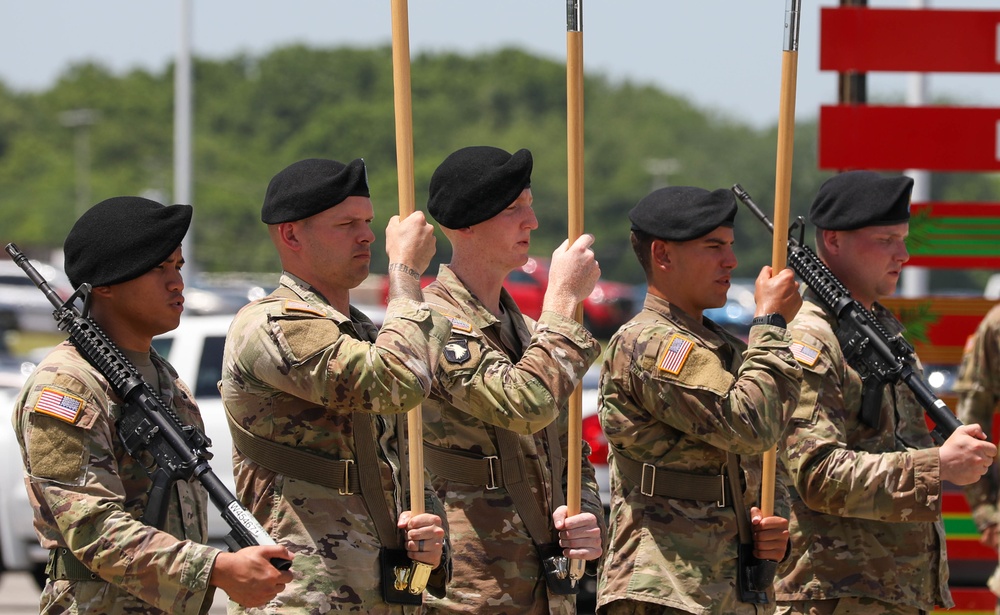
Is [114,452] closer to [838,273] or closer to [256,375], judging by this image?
[256,375]

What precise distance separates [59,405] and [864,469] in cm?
259

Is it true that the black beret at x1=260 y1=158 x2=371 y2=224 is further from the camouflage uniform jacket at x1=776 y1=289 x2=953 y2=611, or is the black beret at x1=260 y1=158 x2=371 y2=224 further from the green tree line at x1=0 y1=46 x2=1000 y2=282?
the green tree line at x1=0 y1=46 x2=1000 y2=282

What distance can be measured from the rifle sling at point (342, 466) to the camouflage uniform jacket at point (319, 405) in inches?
0.6

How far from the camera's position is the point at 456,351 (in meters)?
4.22

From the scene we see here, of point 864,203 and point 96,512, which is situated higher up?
point 864,203

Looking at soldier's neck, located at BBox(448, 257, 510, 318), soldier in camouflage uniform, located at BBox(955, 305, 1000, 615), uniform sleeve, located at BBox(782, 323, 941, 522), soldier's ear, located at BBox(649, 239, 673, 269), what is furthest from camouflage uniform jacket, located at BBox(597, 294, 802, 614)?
soldier in camouflage uniform, located at BBox(955, 305, 1000, 615)

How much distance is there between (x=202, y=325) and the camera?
9086 millimetres

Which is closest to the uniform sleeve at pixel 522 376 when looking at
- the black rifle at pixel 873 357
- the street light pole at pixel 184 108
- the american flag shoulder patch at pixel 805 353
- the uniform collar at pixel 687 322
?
the uniform collar at pixel 687 322

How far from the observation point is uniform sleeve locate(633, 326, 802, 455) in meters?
4.35

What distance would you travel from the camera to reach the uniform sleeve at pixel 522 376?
4.06 m

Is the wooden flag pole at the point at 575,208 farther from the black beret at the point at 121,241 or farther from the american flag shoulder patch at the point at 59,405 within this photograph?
the american flag shoulder patch at the point at 59,405

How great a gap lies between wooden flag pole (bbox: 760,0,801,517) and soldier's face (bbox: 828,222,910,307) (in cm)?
53

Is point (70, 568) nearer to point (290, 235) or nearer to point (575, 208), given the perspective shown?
point (290, 235)

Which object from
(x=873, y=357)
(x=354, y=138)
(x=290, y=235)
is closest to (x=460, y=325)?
(x=290, y=235)
